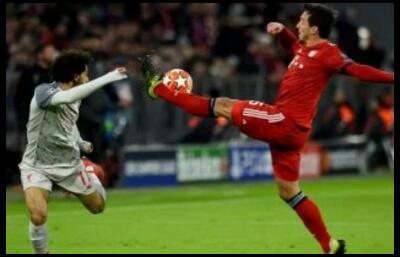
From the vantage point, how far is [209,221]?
16922 mm

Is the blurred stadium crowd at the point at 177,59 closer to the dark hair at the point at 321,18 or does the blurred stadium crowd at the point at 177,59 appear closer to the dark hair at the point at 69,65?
the dark hair at the point at 69,65

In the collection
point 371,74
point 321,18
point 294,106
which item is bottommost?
point 294,106

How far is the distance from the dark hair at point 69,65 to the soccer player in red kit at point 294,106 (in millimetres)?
607

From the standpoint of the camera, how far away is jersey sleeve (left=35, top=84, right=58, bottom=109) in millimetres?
11406

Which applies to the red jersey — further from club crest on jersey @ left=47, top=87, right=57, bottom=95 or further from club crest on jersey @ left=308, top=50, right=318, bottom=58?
club crest on jersey @ left=47, top=87, right=57, bottom=95

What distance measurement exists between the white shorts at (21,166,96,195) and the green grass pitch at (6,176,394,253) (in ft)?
4.64

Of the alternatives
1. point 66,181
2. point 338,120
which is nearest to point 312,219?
point 66,181

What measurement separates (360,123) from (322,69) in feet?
54.5

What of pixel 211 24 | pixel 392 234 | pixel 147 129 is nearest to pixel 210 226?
pixel 392 234

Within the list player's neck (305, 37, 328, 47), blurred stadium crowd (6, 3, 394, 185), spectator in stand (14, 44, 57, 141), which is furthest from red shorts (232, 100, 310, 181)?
blurred stadium crowd (6, 3, 394, 185)

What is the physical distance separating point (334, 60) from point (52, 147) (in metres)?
2.90

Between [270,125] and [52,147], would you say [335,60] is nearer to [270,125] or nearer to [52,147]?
[270,125]

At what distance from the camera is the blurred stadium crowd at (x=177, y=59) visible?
2322cm

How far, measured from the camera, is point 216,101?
1165 centimetres
